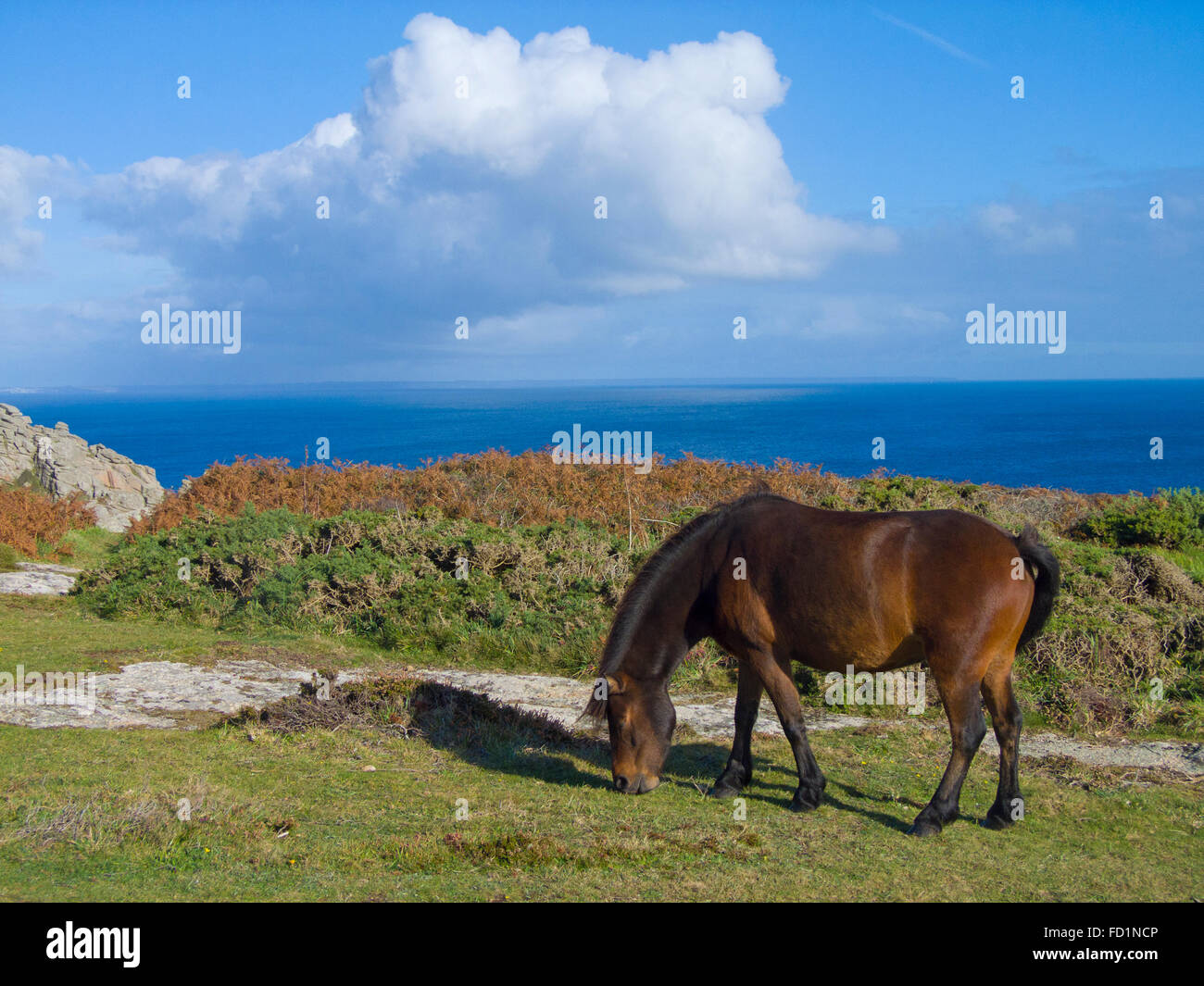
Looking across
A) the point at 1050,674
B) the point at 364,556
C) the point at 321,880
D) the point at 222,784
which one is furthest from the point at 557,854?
the point at 364,556

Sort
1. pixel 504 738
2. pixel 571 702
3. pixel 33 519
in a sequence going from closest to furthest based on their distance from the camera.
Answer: pixel 504 738 < pixel 571 702 < pixel 33 519

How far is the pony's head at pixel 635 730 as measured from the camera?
22.9 ft

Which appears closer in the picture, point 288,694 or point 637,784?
point 637,784

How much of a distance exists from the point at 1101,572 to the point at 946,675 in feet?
25.3

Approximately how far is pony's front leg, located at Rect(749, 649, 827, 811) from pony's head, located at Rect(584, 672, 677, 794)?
76 centimetres

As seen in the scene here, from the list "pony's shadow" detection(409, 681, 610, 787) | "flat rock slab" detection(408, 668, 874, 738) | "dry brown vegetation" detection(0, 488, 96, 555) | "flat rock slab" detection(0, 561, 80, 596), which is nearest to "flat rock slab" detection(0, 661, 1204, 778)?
"flat rock slab" detection(408, 668, 874, 738)

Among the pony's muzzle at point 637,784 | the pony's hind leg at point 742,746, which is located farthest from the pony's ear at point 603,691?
the pony's hind leg at point 742,746

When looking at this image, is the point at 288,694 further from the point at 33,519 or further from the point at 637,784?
the point at 33,519

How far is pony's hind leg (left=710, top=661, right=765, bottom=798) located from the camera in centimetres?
726

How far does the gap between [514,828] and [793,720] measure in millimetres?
2203

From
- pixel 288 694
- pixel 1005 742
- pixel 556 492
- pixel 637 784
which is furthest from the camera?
pixel 556 492

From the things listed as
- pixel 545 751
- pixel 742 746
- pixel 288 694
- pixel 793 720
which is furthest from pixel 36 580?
pixel 793 720

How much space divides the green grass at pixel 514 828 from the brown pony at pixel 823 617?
46 centimetres

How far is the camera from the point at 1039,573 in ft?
21.7
